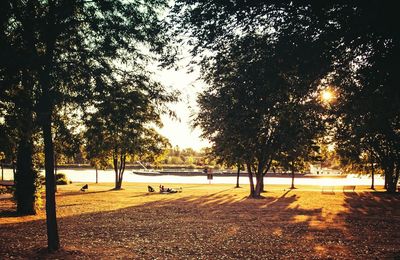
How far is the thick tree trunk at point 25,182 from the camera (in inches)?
725

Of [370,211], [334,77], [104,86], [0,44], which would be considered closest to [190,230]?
[104,86]

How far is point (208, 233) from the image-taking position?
44.4 ft

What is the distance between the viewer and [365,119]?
Answer: 13.5 metres

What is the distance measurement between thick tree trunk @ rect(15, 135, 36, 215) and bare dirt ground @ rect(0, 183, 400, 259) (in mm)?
710

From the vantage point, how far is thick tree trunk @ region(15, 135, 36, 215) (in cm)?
1841

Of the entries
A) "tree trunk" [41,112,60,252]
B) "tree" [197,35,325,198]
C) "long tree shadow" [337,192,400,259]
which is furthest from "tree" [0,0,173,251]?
"long tree shadow" [337,192,400,259]

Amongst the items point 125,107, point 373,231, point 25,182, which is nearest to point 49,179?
point 125,107

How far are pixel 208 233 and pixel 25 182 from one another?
11.4 metres

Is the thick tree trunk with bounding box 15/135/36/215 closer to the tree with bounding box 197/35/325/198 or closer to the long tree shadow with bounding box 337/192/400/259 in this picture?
the tree with bounding box 197/35/325/198

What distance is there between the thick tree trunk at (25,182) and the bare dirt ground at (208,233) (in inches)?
28.0

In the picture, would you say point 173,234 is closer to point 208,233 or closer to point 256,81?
point 208,233

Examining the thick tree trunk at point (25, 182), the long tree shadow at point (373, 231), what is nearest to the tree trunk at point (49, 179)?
the thick tree trunk at point (25, 182)

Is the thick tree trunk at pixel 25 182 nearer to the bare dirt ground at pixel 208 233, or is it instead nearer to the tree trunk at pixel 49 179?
the bare dirt ground at pixel 208 233

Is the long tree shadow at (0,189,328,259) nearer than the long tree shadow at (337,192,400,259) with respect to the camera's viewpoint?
No
